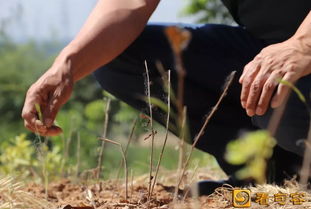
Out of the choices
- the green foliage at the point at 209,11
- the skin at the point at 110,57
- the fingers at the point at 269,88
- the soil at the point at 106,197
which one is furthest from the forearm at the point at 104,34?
the green foliage at the point at 209,11

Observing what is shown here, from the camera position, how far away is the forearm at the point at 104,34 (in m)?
1.77

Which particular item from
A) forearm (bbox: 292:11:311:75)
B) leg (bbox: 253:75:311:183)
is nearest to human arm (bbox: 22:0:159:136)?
leg (bbox: 253:75:311:183)

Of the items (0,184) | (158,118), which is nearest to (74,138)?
(158,118)

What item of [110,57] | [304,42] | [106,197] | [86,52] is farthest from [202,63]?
[304,42]

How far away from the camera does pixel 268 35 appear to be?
2059mm

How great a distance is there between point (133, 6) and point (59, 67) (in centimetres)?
41

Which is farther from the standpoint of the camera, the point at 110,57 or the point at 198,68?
the point at 198,68

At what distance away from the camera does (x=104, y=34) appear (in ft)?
6.09

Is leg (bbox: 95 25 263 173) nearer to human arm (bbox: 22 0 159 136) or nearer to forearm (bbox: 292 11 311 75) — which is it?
human arm (bbox: 22 0 159 136)

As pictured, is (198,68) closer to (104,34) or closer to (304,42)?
(104,34)

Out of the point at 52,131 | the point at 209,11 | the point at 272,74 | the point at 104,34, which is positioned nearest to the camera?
the point at 272,74

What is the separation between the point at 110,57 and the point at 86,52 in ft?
0.55

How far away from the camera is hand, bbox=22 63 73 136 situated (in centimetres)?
160

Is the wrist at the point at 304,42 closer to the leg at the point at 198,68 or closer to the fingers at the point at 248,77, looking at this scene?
the fingers at the point at 248,77
